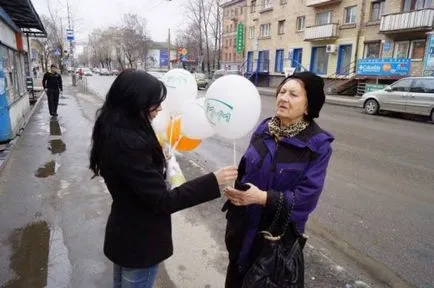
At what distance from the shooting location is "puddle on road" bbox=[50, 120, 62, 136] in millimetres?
9109

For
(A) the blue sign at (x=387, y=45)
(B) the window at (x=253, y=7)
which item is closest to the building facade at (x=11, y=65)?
(A) the blue sign at (x=387, y=45)

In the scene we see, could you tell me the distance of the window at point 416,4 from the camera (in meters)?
19.9

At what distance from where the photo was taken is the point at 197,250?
338cm

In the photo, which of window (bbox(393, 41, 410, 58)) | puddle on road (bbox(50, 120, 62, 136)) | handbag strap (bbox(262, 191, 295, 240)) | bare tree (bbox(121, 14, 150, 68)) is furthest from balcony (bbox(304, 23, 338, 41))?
bare tree (bbox(121, 14, 150, 68))

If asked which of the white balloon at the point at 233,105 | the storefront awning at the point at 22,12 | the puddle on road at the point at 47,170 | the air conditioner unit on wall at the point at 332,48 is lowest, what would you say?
the puddle on road at the point at 47,170

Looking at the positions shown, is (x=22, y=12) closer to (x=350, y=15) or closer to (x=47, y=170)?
(x=47, y=170)

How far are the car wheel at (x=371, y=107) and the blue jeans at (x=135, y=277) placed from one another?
47.6 ft

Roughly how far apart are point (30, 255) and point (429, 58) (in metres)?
20.5

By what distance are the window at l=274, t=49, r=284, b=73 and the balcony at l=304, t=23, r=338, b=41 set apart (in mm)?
4132

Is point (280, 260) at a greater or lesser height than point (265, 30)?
lesser

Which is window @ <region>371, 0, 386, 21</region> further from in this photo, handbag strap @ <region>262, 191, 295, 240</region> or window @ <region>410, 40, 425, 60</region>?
handbag strap @ <region>262, 191, 295, 240</region>

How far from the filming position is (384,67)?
64.3 feet

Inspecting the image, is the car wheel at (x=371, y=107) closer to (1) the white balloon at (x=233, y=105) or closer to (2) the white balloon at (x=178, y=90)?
(2) the white balloon at (x=178, y=90)

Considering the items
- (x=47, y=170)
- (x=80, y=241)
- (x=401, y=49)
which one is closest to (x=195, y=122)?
(x=80, y=241)
